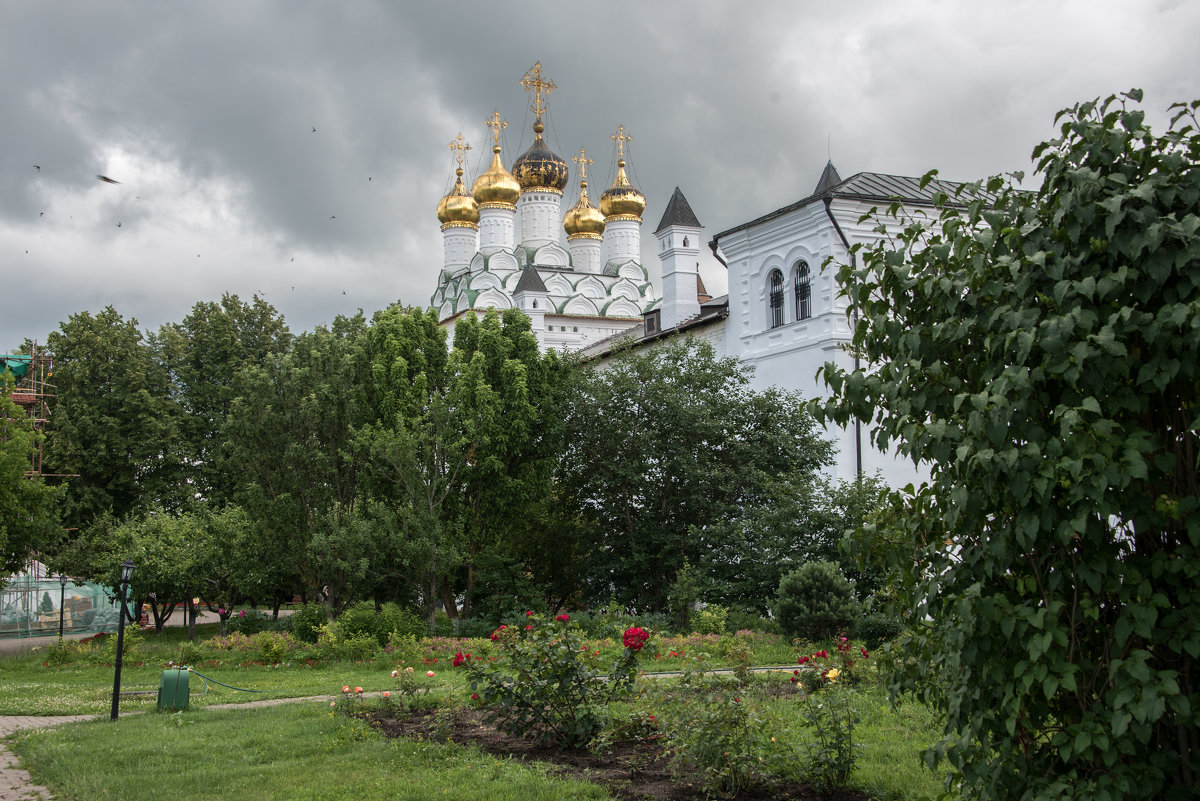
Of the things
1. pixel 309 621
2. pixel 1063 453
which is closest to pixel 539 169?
pixel 309 621

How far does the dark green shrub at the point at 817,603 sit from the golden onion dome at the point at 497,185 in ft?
137

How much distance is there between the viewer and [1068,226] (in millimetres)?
3482

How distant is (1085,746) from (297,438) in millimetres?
19516

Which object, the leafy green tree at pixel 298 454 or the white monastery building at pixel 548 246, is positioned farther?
the white monastery building at pixel 548 246

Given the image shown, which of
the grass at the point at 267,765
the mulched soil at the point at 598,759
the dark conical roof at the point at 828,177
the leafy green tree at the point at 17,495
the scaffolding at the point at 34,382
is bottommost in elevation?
the grass at the point at 267,765

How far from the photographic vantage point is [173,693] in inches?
432

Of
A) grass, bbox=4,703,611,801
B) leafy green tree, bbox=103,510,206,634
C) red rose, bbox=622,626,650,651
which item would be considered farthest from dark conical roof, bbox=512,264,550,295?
red rose, bbox=622,626,650,651

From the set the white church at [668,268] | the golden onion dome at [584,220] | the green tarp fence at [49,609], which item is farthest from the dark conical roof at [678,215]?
the golden onion dome at [584,220]

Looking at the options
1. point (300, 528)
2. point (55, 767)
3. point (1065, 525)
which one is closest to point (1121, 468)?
point (1065, 525)

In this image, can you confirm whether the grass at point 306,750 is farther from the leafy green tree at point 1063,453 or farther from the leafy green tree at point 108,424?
the leafy green tree at point 108,424

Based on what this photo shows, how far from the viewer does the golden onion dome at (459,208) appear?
55812mm

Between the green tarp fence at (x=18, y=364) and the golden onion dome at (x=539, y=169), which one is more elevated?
the golden onion dome at (x=539, y=169)

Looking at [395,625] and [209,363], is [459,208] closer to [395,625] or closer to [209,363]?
A: [209,363]

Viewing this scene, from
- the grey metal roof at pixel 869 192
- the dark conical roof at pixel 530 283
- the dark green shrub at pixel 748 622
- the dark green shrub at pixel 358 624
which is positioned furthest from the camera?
the dark conical roof at pixel 530 283
